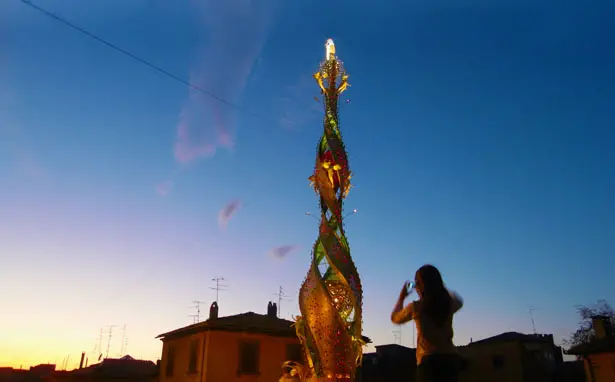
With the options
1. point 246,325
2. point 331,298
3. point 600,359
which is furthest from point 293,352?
point 600,359

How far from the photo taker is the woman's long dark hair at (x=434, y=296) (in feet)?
11.5

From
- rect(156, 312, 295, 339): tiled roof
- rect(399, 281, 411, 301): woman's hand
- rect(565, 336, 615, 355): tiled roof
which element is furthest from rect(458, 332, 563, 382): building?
rect(399, 281, 411, 301): woman's hand

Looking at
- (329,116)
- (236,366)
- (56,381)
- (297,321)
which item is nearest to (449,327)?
(297,321)

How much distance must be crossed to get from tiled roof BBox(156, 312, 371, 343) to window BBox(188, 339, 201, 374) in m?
0.50

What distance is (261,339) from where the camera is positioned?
2098 centimetres

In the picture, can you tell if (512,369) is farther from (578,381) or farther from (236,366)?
(236,366)

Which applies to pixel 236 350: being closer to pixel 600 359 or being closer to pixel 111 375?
pixel 600 359

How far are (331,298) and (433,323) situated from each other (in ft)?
29.9

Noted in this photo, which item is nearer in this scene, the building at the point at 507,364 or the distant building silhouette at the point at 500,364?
the building at the point at 507,364

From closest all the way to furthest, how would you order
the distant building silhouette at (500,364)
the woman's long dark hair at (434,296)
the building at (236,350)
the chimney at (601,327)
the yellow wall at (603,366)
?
1. the woman's long dark hair at (434,296)
2. the yellow wall at (603,366)
3. the building at (236,350)
4. the chimney at (601,327)
5. the distant building silhouette at (500,364)

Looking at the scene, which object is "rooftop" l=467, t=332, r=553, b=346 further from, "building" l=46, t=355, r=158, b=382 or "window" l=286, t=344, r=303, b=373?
"building" l=46, t=355, r=158, b=382

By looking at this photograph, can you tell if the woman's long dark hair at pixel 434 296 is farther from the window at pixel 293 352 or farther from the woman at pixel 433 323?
the window at pixel 293 352

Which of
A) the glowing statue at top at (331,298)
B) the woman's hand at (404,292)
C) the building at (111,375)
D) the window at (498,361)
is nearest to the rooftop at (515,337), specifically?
the window at (498,361)

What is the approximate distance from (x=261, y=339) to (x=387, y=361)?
20.6 m
